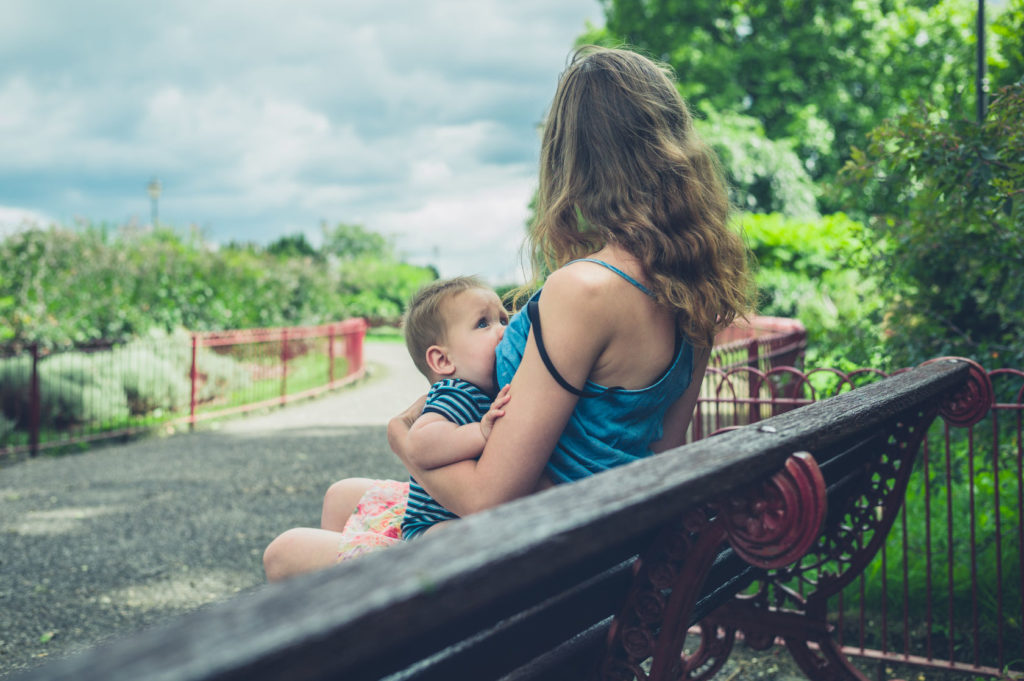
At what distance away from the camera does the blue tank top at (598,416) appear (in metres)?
1.68

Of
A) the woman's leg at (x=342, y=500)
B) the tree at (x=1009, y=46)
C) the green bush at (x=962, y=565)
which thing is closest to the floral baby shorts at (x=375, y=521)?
the woman's leg at (x=342, y=500)

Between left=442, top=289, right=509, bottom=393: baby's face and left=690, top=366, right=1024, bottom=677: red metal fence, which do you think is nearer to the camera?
left=442, top=289, right=509, bottom=393: baby's face

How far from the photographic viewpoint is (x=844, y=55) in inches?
822

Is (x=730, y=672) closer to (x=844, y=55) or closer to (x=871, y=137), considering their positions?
(x=871, y=137)

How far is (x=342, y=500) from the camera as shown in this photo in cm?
234

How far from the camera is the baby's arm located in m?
1.63

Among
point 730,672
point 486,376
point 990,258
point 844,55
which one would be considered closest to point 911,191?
point 990,258

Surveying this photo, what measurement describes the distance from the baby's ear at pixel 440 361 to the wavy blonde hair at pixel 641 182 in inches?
15.1

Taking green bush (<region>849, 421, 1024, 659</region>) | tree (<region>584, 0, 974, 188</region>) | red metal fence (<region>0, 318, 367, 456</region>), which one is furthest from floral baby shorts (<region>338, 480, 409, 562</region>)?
tree (<region>584, 0, 974, 188</region>)

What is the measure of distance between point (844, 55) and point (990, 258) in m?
19.6

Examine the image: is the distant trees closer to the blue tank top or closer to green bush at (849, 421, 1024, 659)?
green bush at (849, 421, 1024, 659)

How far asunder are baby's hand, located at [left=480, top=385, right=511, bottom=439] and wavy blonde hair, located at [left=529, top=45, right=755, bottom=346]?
0.39 meters

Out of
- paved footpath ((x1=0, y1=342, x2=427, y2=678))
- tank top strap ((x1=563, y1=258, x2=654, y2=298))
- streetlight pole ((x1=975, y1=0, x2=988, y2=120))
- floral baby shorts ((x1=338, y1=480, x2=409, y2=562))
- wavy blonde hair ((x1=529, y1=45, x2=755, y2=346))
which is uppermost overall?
streetlight pole ((x1=975, y1=0, x2=988, y2=120))

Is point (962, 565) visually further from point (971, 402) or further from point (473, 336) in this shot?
point (473, 336)
